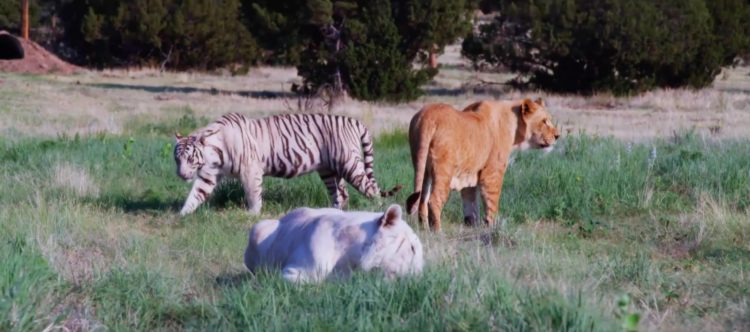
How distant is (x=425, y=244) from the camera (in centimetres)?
789

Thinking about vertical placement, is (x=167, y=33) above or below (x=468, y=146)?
below

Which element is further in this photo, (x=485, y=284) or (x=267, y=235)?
(x=267, y=235)

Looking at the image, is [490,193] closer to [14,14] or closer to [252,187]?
[252,187]

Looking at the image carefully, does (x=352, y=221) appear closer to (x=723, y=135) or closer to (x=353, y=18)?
(x=723, y=135)

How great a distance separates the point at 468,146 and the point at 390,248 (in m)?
3.46

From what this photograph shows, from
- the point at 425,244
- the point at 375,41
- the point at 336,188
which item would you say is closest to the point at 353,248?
the point at 425,244

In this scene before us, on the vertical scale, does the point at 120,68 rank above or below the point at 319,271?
below

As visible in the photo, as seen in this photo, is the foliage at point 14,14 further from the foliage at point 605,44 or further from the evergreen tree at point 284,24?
the foliage at point 605,44

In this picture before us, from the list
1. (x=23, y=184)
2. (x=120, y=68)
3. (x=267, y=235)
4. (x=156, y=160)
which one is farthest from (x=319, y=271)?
(x=120, y=68)

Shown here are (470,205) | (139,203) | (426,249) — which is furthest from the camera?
(139,203)

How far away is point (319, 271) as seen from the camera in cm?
629

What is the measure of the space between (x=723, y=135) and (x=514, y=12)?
18.6 meters

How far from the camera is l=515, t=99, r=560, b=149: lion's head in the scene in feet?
34.0

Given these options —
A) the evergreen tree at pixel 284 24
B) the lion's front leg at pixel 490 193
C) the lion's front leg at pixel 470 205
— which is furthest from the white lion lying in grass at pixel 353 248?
the evergreen tree at pixel 284 24
